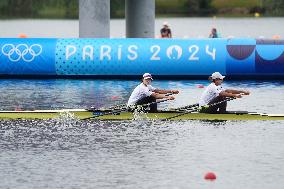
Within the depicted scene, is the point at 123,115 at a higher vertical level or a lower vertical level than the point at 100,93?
higher

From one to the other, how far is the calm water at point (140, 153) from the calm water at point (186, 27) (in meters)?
76.0

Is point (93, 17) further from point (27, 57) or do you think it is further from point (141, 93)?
point (141, 93)

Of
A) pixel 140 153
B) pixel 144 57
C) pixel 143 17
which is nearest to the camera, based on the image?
pixel 140 153

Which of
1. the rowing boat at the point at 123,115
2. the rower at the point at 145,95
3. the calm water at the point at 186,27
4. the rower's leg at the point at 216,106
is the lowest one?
the calm water at the point at 186,27

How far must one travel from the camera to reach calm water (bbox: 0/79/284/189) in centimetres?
2702

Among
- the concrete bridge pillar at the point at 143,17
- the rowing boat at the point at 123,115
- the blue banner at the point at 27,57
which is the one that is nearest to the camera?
the rowing boat at the point at 123,115

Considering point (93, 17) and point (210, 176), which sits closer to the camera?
point (210, 176)

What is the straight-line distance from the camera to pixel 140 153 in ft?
101

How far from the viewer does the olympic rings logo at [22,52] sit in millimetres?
53219

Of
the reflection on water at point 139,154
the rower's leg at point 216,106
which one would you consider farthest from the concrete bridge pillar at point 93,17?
the rower's leg at point 216,106

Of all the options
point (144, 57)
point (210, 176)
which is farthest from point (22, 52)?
point (210, 176)

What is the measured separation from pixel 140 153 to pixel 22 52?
23.8 metres

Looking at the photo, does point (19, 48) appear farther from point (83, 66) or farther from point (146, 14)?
point (146, 14)

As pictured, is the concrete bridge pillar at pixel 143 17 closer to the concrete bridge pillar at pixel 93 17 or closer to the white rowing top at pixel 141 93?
the concrete bridge pillar at pixel 93 17
